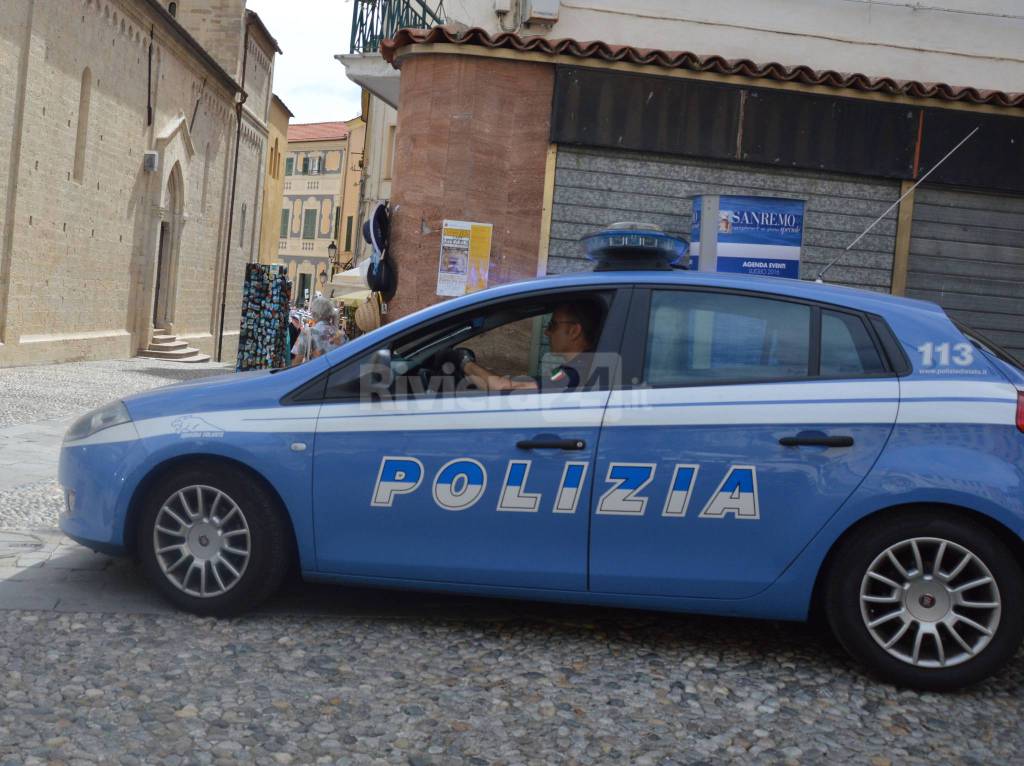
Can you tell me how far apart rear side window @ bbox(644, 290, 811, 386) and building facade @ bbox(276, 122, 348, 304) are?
73.9 metres

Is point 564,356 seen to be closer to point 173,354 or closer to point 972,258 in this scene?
point 972,258

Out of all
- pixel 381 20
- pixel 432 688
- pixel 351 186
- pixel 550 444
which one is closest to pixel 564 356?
pixel 550 444

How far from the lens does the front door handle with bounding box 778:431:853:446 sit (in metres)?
4.58

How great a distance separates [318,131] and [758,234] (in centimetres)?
7325

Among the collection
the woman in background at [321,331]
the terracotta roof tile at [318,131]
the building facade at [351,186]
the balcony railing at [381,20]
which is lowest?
the woman in background at [321,331]

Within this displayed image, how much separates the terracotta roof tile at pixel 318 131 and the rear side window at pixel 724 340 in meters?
76.9

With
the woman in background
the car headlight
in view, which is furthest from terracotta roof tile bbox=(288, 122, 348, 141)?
the car headlight

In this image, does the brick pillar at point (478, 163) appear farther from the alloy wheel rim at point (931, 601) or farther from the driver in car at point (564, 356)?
the alloy wheel rim at point (931, 601)

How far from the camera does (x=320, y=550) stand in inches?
191

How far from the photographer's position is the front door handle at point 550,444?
4.68 metres

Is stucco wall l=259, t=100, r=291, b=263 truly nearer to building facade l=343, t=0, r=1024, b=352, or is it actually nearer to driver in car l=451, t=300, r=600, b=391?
building facade l=343, t=0, r=1024, b=352

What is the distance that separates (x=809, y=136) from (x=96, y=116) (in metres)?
16.6

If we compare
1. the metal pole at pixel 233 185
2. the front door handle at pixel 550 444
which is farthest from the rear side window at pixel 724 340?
the metal pole at pixel 233 185

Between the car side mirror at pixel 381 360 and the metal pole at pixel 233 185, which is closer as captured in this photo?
the car side mirror at pixel 381 360
